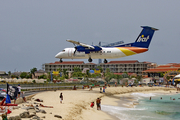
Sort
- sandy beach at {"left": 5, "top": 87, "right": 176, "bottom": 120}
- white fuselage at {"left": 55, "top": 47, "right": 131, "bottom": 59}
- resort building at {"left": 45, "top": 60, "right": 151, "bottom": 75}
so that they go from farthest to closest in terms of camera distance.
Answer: resort building at {"left": 45, "top": 60, "right": 151, "bottom": 75} → white fuselage at {"left": 55, "top": 47, "right": 131, "bottom": 59} → sandy beach at {"left": 5, "top": 87, "right": 176, "bottom": 120}

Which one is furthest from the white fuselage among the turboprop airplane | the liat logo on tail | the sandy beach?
the sandy beach

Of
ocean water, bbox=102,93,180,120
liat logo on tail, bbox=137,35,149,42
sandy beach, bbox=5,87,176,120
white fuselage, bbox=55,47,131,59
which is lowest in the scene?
ocean water, bbox=102,93,180,120

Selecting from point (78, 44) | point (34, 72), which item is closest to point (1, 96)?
point (78, 44)

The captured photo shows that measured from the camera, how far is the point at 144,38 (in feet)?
133

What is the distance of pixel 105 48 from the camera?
1625 inches

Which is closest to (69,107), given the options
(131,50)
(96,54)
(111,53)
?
(111,53)

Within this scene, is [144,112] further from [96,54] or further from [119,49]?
[96,54]

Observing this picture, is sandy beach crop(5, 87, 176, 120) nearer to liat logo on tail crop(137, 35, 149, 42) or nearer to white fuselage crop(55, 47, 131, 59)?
white fuselage crop(55, 47, 131, 59)

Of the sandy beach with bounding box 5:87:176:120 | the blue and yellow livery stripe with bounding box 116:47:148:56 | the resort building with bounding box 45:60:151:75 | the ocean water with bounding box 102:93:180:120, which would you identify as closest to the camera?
the sandy beach with bounding box 5:87:176:120

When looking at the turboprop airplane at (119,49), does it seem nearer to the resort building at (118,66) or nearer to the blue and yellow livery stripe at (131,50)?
the blue and yellow livery stripe at (131,50)

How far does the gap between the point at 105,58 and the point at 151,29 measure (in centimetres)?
1009

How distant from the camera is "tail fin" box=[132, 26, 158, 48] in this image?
1585 inches

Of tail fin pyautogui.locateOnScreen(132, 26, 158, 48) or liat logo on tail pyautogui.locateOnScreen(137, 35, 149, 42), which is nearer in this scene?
tail fin pyautogui.locateOnScreen(132, 26, 158, 48)

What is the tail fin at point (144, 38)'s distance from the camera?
4027 centimetres
